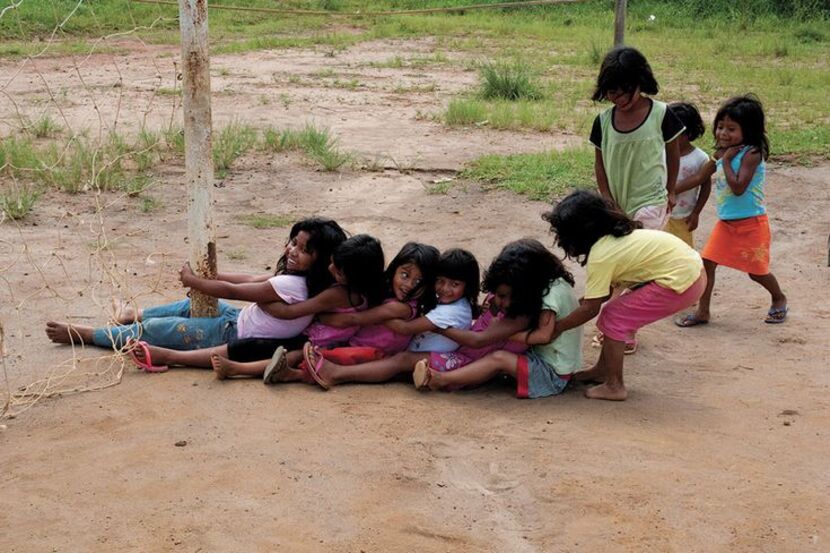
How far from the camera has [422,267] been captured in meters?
4.60

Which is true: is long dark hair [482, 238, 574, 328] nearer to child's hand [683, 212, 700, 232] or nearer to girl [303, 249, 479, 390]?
girl [303, 249, 479, 390]

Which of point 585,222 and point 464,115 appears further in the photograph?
point 464,115

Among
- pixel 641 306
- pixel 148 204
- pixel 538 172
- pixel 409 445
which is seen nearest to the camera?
pixel 409 445

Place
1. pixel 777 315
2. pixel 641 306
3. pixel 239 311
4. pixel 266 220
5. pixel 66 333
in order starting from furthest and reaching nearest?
pixel 266 220
pixel 777 315
pixel 239 311
pixel 66 333
pixel 641 306

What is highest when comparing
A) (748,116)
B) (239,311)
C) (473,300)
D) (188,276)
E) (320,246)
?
(748,116)

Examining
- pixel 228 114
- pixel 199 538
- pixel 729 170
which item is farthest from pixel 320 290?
pixel 228 114

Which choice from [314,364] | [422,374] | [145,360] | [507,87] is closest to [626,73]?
[422,374]

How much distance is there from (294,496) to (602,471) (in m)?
1.04

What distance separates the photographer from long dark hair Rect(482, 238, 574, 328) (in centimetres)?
440

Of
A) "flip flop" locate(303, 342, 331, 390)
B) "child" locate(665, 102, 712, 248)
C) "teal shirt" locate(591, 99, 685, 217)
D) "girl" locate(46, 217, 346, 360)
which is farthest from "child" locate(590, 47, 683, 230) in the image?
"flip flop" locate(303, 342, 331, 390)

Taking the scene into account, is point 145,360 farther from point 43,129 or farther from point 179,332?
point 43,129

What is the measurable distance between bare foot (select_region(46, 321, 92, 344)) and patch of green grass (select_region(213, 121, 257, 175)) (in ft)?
10.5

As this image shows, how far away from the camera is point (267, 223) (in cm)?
700

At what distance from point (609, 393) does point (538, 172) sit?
142 inches
